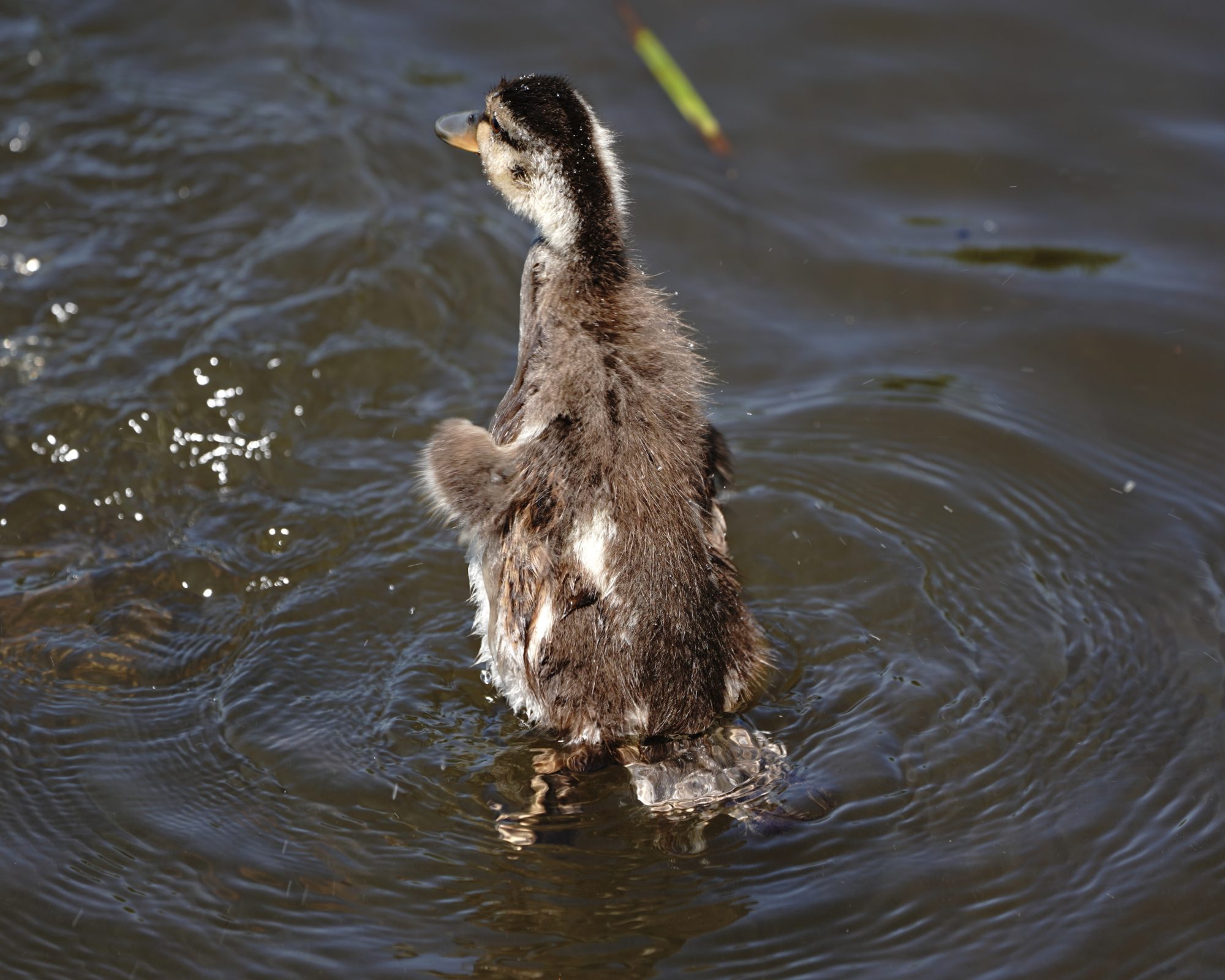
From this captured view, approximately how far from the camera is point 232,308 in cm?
780

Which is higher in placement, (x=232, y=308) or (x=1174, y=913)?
(x=232, y=308)

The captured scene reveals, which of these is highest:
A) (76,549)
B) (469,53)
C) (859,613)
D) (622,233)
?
(622,233)

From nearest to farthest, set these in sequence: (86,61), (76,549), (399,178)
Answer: (76,549) < (399,178) < (86,61)

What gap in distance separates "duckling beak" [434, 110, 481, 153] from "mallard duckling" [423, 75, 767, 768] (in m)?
0.43

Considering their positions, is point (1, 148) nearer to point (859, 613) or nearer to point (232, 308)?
point (232, 308)

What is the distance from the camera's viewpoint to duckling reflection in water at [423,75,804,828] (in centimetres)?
489

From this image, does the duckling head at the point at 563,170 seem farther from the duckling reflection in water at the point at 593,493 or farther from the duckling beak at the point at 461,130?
the duckling beak at the point at 461,130

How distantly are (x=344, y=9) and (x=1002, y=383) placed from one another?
20.8 ft

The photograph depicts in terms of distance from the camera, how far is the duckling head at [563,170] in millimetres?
5113

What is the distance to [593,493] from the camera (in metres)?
4.87

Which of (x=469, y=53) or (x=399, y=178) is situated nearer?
(x=399, y=178)

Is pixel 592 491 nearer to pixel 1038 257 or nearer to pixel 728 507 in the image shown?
pixel 728 507

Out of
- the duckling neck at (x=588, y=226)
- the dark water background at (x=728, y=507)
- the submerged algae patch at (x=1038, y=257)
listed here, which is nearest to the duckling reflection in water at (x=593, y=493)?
the duckling neck at (x=588, y=226)

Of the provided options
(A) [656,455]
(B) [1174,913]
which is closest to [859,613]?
(A) [656,455]
